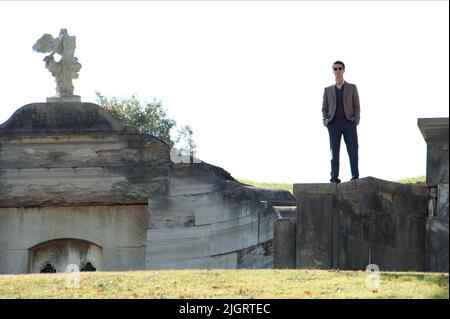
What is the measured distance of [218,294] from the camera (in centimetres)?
2084

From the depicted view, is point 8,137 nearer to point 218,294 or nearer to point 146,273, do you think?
point 146,273

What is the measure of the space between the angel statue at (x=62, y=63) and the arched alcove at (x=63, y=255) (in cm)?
258

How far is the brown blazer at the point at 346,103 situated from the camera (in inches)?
1053

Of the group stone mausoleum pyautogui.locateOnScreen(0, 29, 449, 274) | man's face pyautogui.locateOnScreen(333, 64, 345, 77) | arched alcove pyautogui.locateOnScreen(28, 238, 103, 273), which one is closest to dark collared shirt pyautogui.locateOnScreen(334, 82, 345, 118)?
man's face pyautogui.locateOnScreen(333, 64, 345, 77)

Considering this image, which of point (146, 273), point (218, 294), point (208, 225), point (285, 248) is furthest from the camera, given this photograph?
point (208, 225)

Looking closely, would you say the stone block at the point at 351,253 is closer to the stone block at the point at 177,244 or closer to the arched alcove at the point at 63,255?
the stone block at the point at 177,244

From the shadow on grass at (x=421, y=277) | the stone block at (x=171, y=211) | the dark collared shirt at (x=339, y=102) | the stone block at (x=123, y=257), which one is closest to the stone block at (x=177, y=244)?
the stone block at (x=171, y=211)

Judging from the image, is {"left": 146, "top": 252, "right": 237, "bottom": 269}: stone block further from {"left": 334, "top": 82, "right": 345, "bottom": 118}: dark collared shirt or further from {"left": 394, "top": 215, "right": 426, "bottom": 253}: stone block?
{"left": 334, "top": 82, "right": 345, "bottom": 118}: dark collared shirt

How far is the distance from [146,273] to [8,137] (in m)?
8.56

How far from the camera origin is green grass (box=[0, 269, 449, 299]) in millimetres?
20750

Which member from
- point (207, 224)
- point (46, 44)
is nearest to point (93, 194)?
point (207, 224)
